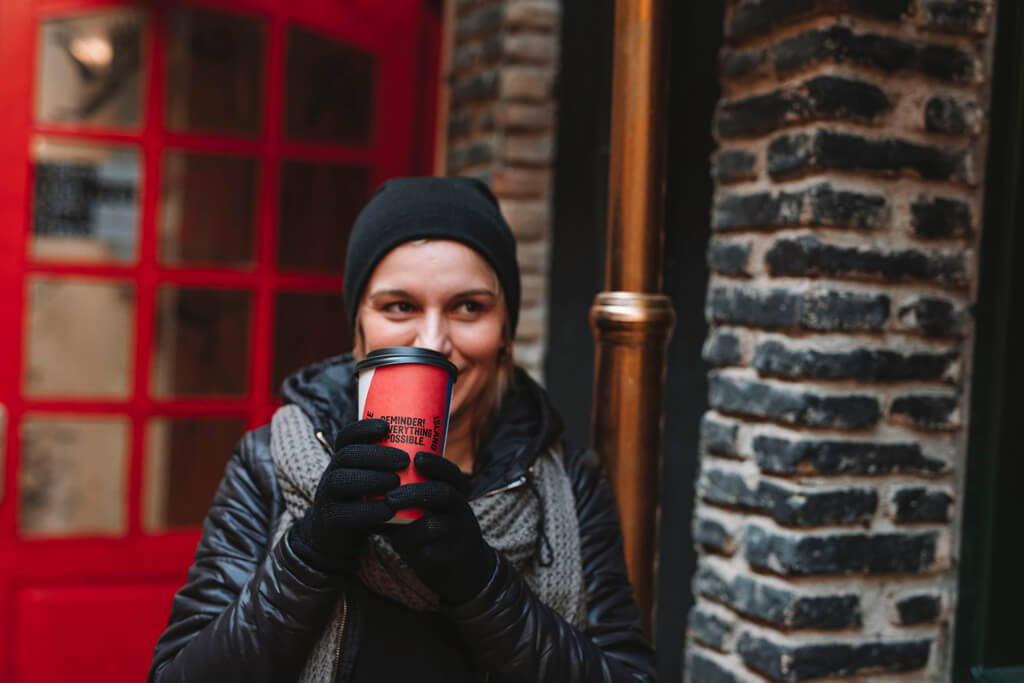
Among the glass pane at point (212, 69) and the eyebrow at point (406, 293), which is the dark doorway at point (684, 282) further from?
the glass pane at point (212, 69)

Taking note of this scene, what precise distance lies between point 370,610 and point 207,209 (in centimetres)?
195

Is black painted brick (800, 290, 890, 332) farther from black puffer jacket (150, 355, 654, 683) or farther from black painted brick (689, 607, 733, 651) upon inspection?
black painted brick (689, 607, 733, 651)

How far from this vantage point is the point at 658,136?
1.79m

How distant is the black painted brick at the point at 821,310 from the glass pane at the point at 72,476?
6.90 ft

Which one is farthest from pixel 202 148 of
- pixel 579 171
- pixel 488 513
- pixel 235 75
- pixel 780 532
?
pixel 780 532

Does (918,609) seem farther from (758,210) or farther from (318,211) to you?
(318,211)

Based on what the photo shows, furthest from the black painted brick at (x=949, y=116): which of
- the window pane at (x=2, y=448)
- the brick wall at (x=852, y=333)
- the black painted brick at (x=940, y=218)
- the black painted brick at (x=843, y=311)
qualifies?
the window pane at (x=2, y=448)

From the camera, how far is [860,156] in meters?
1.67

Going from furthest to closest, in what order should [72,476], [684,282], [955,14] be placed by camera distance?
[72,476], [684,282], [955,14]

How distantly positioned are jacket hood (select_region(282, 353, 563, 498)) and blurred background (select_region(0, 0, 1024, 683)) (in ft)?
1.03

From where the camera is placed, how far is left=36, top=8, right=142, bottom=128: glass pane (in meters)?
2.75

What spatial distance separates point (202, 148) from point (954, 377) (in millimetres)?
2331

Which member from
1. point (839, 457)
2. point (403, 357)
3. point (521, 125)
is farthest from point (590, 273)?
point (403, 357)

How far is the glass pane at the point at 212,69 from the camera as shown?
2881mm
